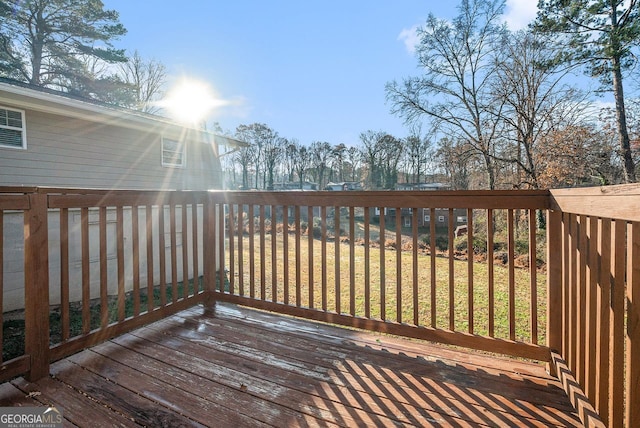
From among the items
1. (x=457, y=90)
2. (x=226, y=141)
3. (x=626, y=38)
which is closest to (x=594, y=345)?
(x=226, y=141)

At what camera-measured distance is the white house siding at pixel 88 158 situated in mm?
5816

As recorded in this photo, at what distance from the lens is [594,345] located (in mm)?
1299

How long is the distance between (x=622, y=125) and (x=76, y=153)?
1444 cm

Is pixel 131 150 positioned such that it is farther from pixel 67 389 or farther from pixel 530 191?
pixel 530 191

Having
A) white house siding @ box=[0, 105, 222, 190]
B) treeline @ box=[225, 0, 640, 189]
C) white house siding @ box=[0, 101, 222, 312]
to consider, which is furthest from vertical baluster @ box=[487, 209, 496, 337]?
treeline @ box=[225, 0, 640, 189]

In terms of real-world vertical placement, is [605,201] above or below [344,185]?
below

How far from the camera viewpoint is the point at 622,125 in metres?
9.26

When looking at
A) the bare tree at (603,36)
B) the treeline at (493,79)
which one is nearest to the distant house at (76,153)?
the treeline at (493,79)

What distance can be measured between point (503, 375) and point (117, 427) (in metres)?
1.90

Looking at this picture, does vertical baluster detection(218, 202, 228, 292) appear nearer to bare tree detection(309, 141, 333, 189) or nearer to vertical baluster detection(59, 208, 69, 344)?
vertical baluster detection(59, 208, 69, 344)

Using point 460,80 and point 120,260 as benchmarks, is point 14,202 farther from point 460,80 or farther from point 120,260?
point 460,80

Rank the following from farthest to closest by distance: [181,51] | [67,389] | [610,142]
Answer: [181,51] → [610,142] → [67,389]

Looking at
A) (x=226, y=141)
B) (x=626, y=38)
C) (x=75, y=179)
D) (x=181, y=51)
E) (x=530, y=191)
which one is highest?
(x=181, y=51)

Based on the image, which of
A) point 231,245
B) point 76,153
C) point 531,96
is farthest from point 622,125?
point 76,153
